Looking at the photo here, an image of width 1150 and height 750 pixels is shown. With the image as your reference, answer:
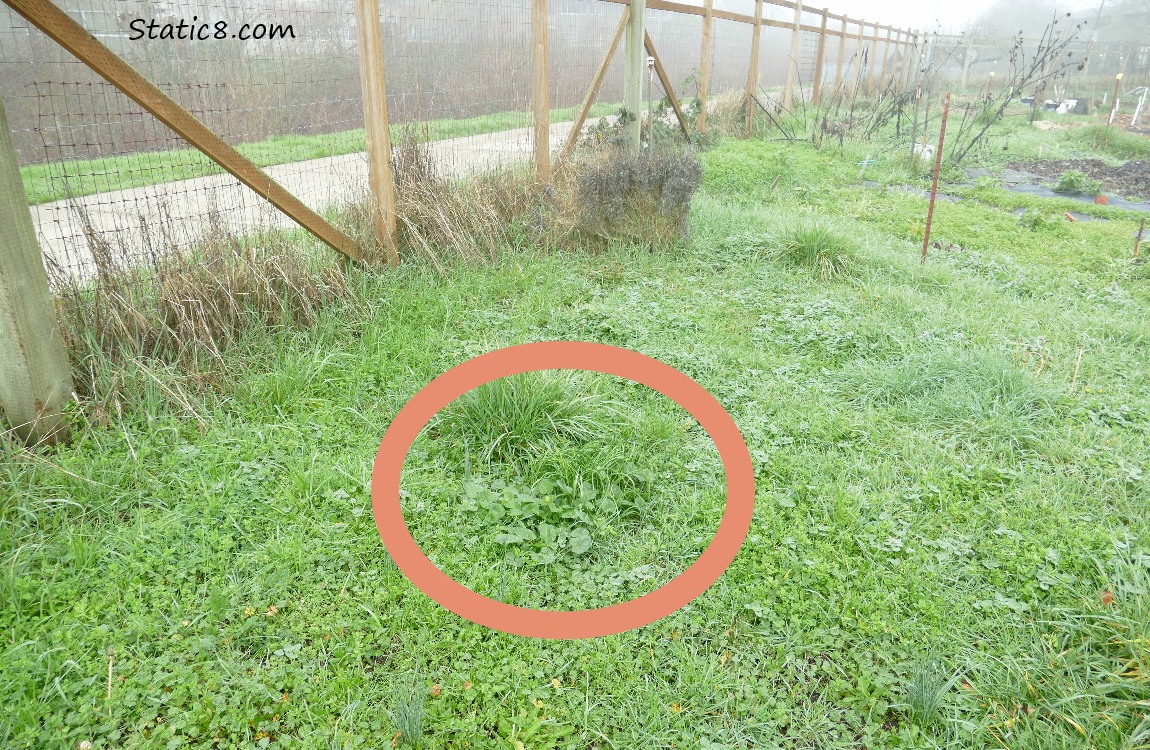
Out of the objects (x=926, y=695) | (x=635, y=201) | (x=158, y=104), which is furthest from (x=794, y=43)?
(x=926, y=695)

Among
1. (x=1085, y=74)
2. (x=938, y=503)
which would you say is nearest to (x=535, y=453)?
(x=938, y=503)

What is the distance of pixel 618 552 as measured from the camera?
275 cm

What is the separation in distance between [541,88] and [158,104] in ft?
12.0

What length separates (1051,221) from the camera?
7.77m

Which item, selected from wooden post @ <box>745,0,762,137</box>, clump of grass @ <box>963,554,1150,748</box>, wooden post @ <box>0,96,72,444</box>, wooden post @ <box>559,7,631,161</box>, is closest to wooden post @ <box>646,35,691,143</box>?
wooden post @ <box>559,7,631,161</box>

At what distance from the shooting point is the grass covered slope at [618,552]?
2.09 metres

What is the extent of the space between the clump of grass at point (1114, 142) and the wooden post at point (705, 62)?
887 centimetres

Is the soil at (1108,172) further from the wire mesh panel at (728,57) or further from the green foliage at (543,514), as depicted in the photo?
the green foliage at (543,514)

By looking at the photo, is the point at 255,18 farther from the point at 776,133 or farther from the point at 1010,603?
the point at 776,133

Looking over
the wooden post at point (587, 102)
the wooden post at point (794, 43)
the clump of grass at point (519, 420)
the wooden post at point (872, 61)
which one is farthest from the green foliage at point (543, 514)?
the wooden post at point (872, 61)

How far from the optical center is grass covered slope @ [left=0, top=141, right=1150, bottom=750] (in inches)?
82.4

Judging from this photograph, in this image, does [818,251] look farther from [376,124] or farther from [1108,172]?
[1108,172]

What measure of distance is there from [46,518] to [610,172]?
4.58 m

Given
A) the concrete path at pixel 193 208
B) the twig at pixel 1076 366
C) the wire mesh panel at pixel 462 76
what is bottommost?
the twig at pixel 1076 366
